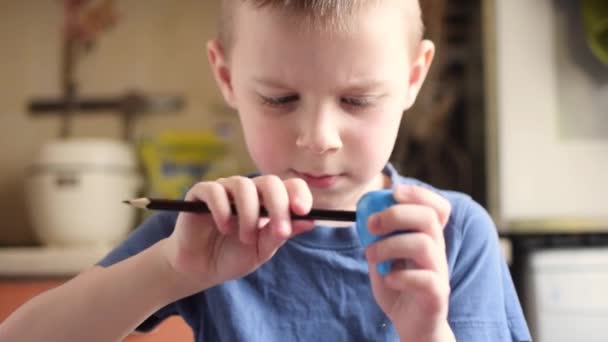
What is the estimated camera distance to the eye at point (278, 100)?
1.93 ft

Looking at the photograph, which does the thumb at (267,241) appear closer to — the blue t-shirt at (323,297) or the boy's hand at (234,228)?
the boy's hand at (234,228)

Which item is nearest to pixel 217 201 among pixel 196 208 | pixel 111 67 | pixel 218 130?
pixel 196 208

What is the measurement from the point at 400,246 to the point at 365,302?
23 centimetres

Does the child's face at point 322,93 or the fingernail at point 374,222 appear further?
the child's face at point 322,93

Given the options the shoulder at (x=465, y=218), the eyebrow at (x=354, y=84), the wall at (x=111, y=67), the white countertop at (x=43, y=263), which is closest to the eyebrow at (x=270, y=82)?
the eyebrow at (x=354, y=84)

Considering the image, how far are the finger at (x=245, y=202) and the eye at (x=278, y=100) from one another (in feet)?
0.44

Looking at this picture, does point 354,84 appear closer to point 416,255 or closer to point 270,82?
point 270,82

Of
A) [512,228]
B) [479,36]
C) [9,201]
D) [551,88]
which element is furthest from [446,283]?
[9,201]

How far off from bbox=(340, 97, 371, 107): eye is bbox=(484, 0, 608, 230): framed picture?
853 millimetres

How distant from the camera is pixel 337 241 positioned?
0.70m

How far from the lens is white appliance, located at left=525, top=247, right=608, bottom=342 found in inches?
49.3

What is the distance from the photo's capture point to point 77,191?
1624 mm

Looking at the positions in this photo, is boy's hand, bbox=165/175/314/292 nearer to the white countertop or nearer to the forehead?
the forehead

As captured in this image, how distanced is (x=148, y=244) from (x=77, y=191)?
101 centimetres
